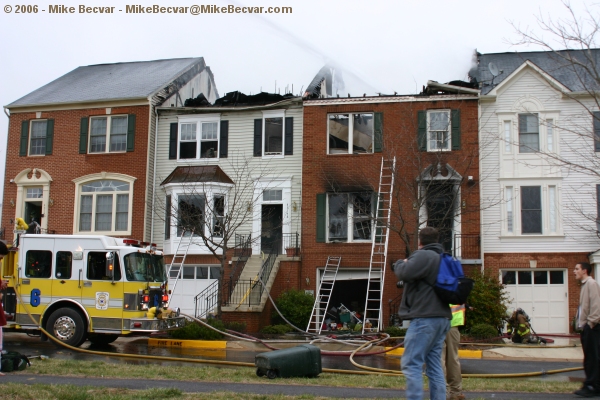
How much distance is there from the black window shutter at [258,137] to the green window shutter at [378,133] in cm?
430

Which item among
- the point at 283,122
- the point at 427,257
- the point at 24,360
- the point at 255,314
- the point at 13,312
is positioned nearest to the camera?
the point at 427,257

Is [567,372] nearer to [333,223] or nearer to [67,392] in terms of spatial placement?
[67,392]

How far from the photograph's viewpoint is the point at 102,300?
14938 mm

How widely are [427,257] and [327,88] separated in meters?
23.7

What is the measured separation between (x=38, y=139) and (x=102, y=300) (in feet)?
40.9

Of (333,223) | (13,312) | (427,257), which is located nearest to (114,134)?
(333,223)

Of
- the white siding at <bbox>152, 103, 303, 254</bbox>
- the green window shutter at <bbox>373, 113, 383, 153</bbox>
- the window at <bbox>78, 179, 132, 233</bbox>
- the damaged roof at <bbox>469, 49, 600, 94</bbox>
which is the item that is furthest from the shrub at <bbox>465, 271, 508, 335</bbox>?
the window at <bbox>78, 179, 132, 233</bbox>

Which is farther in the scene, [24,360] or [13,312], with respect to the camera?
[13,312]

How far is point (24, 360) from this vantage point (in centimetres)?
943

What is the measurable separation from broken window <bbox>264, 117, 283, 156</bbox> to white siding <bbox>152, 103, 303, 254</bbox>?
0.38 metres

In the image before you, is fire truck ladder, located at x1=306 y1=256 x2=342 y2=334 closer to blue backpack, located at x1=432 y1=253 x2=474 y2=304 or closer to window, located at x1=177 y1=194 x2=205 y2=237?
window, located at x1=177 y1=194 x2=205 y2=237

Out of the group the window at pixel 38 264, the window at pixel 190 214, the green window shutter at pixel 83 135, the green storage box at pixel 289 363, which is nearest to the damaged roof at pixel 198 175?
the window at pixel 190 214

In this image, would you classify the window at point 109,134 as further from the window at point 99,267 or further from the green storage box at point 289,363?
the green storage box at point 289,363

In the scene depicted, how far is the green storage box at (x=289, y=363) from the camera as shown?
952 cm
